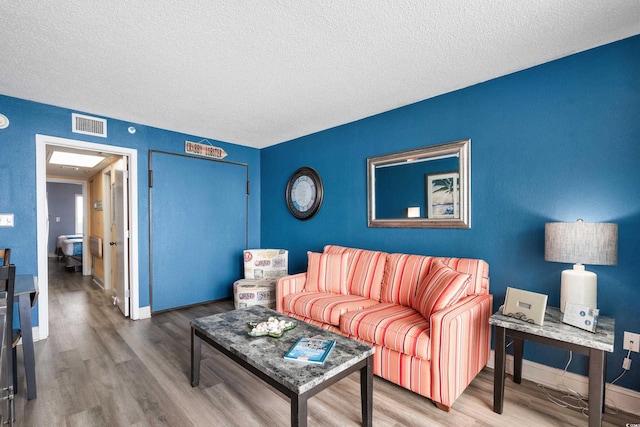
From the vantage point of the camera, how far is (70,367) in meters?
2.43

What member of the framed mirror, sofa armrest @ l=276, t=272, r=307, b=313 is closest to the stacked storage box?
sofa armrest @ l=276, t=272, r=307, b=313

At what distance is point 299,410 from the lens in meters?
1.32

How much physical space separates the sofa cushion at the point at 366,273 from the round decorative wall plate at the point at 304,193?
107 centimetres

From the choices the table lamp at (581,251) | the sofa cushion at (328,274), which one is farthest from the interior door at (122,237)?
the table lamp at (581,251)

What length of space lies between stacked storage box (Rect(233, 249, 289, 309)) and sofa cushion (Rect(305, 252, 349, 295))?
74 centimetres

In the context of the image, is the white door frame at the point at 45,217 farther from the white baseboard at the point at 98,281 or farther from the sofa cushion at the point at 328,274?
→ the white baseboard at the point at 98,281

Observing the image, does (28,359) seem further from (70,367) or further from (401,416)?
(401,416)

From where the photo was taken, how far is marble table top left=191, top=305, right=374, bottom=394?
140cm

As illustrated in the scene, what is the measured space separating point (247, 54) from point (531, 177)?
7.55ft

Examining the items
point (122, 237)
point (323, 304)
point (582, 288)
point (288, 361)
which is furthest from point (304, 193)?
point (582, 288)

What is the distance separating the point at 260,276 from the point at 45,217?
2326 mm

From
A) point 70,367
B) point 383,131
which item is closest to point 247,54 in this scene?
point 383,131

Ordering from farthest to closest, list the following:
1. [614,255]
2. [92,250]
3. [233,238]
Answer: [92,250] < [233,238] < [614,255]

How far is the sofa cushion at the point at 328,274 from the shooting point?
3.01m
